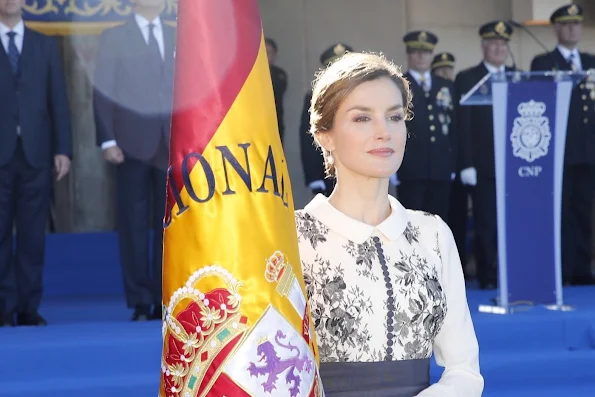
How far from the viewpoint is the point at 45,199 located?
16.6ft

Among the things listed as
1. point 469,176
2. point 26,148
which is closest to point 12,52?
point 26,148

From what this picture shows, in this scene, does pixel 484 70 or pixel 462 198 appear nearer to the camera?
pixel 484 70

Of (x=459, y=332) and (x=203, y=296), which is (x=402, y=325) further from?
(x=203, y=296)

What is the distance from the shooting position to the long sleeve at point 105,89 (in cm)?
498

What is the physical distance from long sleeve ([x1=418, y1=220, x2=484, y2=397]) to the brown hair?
33 centimetres

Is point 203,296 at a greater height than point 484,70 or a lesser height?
lesser

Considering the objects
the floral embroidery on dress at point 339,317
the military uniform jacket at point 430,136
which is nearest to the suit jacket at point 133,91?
the military uniform jacket at point 430,136

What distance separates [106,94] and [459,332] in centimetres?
317

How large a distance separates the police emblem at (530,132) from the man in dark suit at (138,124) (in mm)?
1610

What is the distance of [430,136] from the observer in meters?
6.49

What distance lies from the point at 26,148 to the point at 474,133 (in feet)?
9.80

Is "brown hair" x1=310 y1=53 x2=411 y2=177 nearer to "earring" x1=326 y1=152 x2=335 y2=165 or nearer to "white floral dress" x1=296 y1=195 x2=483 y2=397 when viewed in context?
"earring" x1=326 y1=152 x2=335 y2=165

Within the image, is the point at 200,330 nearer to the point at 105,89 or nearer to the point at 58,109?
the point at 105,89

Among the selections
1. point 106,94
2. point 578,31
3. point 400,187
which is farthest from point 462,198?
point 106,94
